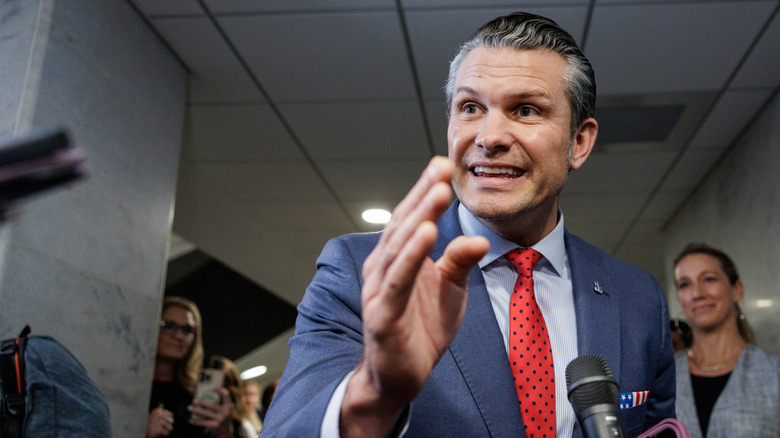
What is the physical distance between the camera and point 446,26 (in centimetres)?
282

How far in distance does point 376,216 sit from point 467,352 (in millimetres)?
4228

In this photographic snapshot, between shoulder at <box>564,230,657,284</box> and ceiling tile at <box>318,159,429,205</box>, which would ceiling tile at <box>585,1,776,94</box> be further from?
shoulder at <box>564,230,657,284</box>

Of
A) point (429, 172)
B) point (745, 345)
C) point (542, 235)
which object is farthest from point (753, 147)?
point (429, 172)

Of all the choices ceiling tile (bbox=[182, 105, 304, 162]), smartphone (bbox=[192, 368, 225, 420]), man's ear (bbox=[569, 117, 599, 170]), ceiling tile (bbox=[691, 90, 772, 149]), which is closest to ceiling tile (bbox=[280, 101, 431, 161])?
ceiling tile (bbox=[182, 105, 304, 162])

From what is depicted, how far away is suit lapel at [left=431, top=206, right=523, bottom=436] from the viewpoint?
98 centimetres

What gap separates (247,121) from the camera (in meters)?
3.69

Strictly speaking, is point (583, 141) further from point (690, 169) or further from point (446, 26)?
point (690, 169)

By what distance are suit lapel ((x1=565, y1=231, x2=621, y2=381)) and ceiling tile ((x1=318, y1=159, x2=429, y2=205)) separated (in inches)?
117

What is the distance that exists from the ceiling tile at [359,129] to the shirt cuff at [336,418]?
9.33 ft

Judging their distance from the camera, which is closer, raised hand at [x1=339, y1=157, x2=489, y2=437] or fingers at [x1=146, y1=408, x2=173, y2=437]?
raised hand at [x1=339, y1=157, x2=489, y2=437]

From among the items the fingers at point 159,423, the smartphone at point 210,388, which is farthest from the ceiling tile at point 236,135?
the fingers at point 159,423

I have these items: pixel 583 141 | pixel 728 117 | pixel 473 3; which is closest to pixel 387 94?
pixel 473 3

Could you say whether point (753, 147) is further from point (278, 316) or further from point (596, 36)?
point (278, 316)

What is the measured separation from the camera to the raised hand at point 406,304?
1.98ft
